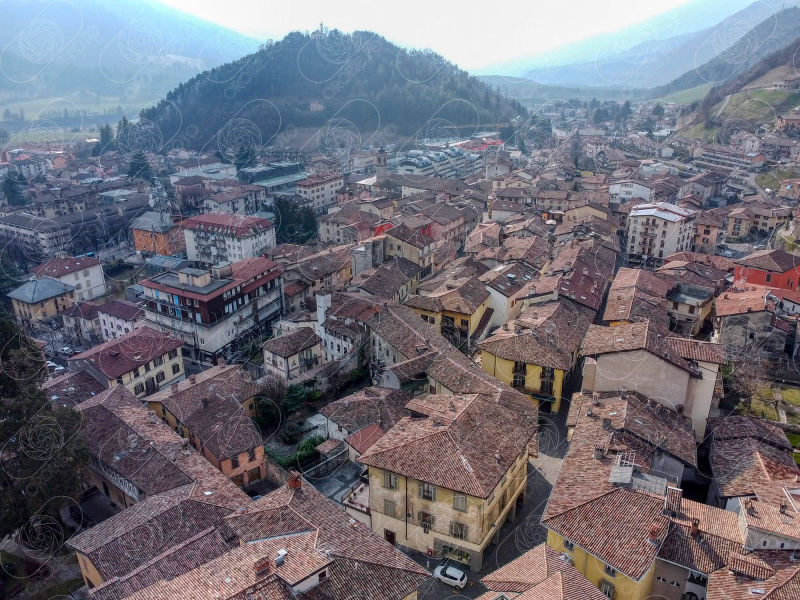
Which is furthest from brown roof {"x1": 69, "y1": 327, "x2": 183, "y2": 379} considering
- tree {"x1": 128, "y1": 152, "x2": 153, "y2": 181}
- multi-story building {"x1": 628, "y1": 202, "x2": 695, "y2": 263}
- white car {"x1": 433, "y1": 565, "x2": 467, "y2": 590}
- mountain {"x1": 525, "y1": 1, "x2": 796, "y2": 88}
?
mountain {"x1": 525, "y1": 1, "x2": 796, "y2": 88}

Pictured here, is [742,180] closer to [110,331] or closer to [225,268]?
[225,268]

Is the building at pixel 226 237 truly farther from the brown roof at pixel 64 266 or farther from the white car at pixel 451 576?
the white car at pixel 451 576

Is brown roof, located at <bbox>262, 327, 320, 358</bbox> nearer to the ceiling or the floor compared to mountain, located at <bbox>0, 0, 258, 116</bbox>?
nearer to the floor

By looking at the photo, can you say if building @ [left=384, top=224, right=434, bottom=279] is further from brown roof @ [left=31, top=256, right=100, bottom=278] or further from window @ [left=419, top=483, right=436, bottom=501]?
window @ [left=419, top=483, right=436, bottom=501]

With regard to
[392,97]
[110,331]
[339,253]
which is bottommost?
[110,331]

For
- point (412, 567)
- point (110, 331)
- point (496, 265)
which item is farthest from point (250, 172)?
point (412, 567)

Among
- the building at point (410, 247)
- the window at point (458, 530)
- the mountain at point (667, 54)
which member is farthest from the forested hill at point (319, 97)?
the mountain at point (667, 54)
